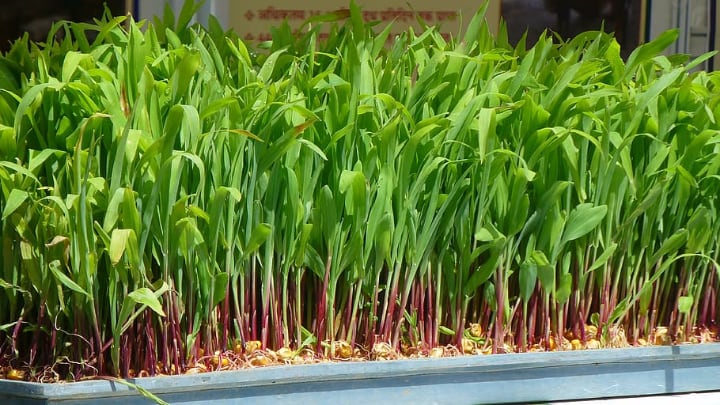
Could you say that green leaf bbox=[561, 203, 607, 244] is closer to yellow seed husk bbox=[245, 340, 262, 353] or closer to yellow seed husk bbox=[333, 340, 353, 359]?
yellow seed husk bbox=[333, 340, 353, 359]

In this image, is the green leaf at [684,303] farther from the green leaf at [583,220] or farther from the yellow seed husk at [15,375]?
the yellow seed husk at [15,375]

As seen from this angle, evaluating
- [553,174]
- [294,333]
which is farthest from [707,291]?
[294,333]

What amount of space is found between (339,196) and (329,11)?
2.59 metres

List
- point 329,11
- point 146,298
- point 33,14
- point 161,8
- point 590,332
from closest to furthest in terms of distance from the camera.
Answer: point 146,298 → point 590,332 → point 161,8 → point 33,14 → point 329,11

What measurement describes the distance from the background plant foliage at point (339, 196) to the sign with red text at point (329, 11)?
196cm

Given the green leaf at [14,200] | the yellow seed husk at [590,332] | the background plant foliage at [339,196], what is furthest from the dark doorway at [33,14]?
the yellow seed husk at [590,332]

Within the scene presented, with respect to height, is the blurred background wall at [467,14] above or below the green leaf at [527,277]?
above

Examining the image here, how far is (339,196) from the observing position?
2.18m

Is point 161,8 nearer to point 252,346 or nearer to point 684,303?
point 252,346

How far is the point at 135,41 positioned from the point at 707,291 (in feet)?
4.63

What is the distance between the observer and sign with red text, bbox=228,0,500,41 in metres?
4.52

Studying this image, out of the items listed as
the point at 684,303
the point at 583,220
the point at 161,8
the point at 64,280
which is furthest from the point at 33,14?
the point at 684,303

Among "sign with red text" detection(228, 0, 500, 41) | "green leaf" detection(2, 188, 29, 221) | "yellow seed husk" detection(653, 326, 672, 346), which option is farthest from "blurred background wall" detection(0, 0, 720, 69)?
"green leaf" detection(2, 188, 29, 221)

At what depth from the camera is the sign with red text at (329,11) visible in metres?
4.52
